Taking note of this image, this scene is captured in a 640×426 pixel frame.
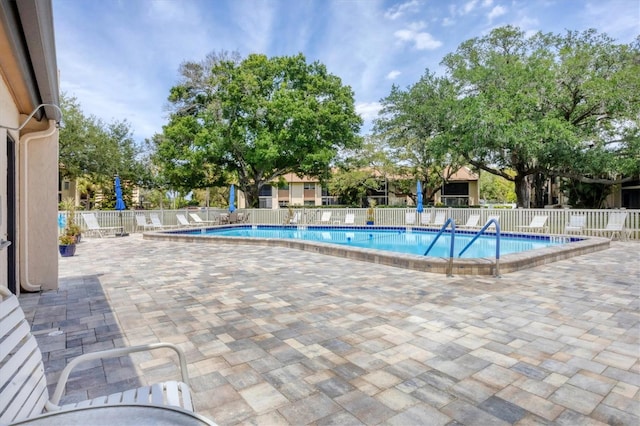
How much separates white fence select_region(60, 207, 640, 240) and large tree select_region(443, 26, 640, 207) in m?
2.91

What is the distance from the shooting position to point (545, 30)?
17484 mm

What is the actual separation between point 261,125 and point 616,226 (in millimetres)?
16108

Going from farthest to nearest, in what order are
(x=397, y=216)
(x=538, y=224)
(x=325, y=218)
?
(x=325, y=218) < (x=397, y=216) < (x=538, y=224)

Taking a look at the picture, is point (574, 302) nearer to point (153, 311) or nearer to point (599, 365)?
point (599, 365)

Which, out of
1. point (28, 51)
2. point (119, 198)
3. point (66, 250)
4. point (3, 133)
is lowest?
point (66, 250)

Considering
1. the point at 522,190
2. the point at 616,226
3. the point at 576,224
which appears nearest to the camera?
the point at 616,226

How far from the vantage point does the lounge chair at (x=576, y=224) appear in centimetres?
1188

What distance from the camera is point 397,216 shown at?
1702 centimetres

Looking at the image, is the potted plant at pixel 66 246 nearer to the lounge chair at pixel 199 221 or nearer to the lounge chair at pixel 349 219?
the lounge chair at pixel 199 221

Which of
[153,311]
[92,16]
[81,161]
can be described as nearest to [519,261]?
[153,311]

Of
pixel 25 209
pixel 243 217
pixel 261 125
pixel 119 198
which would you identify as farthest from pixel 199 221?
pixel 25 209

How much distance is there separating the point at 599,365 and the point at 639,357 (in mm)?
455

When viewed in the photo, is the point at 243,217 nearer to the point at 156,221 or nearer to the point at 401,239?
the point at 156,221

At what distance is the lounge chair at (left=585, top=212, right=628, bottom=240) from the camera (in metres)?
11.3
